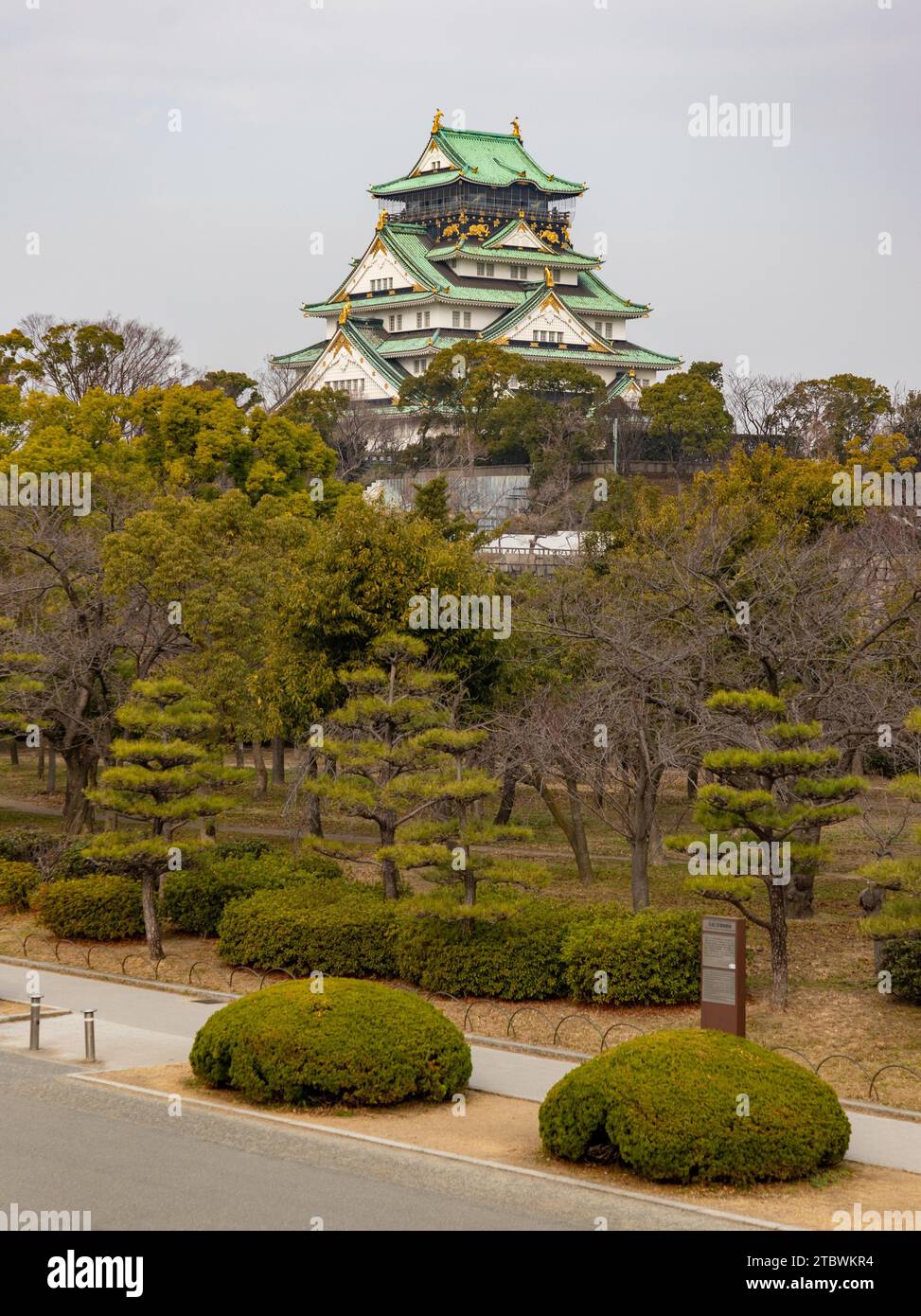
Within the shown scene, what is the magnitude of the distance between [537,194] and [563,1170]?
84948 mm

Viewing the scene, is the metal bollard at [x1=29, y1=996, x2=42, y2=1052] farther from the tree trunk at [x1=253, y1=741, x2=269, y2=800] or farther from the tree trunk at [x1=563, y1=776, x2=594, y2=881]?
the tree trunk at [x1=253, y1=741, x2=269, y2=800]

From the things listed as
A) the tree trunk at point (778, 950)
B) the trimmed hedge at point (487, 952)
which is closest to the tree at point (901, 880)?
the tree trunk at point (778, 950)

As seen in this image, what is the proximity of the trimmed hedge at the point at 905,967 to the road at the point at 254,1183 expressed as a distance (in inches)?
290

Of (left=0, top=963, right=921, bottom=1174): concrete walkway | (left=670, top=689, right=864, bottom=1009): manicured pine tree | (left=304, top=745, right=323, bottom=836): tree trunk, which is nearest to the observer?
(left=0, top=963, right=921, bottom=1174): concrete walkway

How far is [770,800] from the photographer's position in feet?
57.0

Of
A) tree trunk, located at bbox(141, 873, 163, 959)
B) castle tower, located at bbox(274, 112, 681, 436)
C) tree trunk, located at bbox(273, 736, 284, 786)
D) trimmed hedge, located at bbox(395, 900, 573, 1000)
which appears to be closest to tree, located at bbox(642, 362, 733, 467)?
castle tower, located at bbox(274, 112, 681, 436)

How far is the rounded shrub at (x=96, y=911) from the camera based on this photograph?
72.9ft

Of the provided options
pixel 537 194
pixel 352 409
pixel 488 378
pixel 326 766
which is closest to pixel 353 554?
pixel 326 766

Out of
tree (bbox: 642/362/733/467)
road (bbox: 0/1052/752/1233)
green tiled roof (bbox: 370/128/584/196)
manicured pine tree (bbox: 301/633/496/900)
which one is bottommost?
road (bbox: 0/1052/752/1233)

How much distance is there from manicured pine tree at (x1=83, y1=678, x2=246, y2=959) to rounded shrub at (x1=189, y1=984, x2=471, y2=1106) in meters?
6.50

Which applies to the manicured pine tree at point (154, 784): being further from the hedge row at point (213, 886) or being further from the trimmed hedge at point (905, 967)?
the trimmed hedge at point (905, 967)

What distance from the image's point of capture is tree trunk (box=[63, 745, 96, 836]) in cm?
2975

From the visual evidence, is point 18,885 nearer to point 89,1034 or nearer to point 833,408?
point 89,1034

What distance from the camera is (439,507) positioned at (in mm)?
27906
